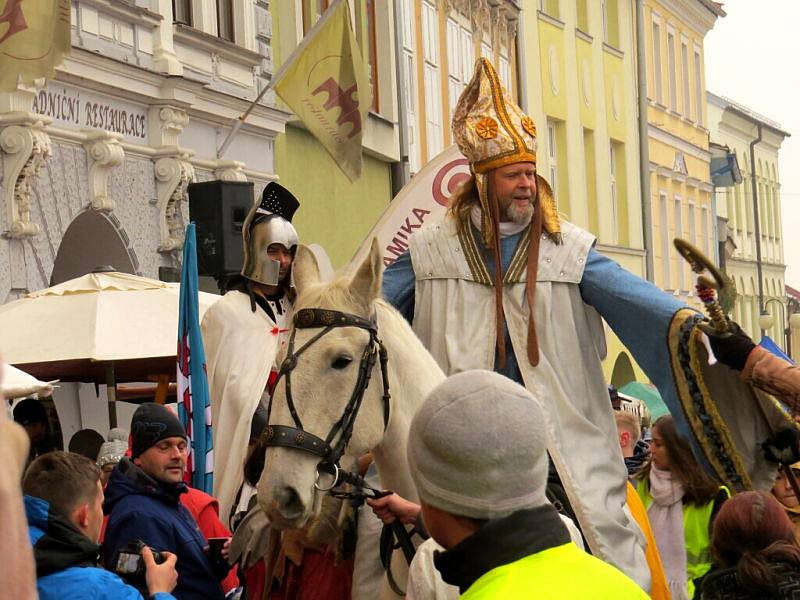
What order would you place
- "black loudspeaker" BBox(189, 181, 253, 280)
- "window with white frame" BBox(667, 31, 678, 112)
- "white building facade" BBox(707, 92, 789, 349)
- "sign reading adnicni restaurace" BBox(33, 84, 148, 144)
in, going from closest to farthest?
"black loudspeaker" BBox(189, 181, 253, 280), "sign reading adnicni restaurace" BBox(33, 84, 148, 144), "window with white frame" BBox(667, 31, 678, 112), "white building facade" BBox(707, 92, 789, 349)

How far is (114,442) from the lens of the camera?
30.2 feet

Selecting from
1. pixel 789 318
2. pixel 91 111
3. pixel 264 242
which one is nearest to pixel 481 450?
pixel 264 242

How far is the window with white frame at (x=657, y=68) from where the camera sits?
39.1m

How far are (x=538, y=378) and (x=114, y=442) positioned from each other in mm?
4362

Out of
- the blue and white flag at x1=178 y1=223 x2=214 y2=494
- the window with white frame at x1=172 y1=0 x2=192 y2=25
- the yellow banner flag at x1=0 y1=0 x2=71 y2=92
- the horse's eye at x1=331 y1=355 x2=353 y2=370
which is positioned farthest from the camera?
the window with white frame at x1=172 y1=0 x2=192 y2=25

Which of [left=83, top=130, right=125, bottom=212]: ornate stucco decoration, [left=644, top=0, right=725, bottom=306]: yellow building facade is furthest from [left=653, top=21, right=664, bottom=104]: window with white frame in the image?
[left=83, top=130, right=125, bottom=212]: ornate stucco decoration

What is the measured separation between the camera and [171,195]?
14.7m

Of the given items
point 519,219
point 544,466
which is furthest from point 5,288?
point 544,466

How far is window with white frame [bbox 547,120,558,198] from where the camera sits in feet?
102

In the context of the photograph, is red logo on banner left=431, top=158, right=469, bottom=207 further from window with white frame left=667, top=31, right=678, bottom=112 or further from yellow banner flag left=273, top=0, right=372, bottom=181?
window with white frame left=667, top=31, right=678, bottom=112

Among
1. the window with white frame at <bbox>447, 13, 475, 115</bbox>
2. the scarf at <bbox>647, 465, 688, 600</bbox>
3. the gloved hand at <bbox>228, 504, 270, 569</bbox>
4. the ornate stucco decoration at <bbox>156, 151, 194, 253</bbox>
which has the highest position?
the window with white frame at <bbox>447, 13, 475, 115</bbox>

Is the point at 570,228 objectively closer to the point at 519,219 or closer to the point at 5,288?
the point at 519,219

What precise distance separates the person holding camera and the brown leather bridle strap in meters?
1.40

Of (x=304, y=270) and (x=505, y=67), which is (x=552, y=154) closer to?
(x=505, y=67)
